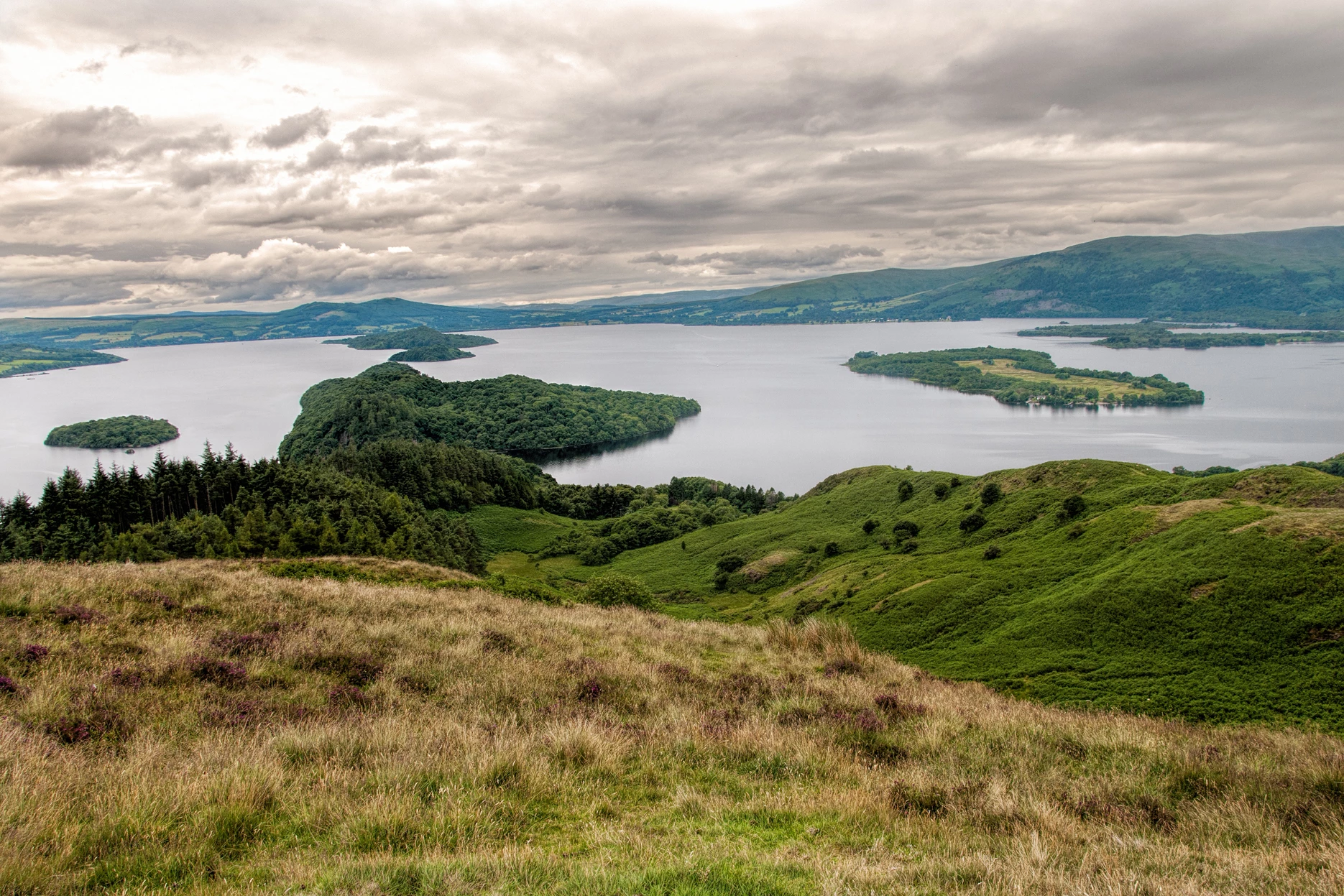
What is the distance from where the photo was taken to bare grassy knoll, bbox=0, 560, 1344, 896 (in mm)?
6016

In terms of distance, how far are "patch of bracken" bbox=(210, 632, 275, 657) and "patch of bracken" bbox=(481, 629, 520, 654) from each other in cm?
420

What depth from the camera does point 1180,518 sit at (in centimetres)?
2992

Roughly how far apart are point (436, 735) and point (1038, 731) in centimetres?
976

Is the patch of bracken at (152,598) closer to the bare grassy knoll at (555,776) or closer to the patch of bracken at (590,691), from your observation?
the bare grassy knoll at (555,776)

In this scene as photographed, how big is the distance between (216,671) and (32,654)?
2.65 meters

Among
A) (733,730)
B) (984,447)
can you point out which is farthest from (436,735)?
(984,447)

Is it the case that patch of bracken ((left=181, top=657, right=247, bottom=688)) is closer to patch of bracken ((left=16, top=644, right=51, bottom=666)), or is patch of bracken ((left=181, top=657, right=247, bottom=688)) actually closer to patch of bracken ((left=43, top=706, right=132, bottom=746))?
patch of bracken ((left=43, top=706, right=132, bottom=746))

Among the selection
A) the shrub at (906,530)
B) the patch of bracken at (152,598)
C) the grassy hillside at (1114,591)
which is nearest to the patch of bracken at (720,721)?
the patch of bracken at (152,598)

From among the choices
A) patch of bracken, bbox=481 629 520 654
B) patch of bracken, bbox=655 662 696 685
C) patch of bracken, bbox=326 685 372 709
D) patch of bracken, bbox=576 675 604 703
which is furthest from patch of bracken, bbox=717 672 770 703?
patch of bracken, bbox=326 685 372 709

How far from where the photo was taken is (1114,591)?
25.8 m

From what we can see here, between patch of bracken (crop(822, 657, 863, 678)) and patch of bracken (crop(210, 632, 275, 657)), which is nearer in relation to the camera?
patch of bracken (crop(210, 632, 275, 657))

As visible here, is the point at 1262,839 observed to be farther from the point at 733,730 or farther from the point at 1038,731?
the point at 733,730

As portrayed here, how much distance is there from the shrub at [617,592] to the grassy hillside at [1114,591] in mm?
5137

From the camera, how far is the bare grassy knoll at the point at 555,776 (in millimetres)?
6016
